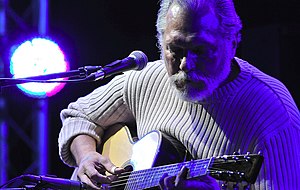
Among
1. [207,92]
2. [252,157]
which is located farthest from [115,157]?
[252,157]

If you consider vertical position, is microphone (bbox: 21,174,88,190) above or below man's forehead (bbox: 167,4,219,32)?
below

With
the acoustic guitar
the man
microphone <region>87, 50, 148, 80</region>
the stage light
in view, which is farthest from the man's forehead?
the stage light

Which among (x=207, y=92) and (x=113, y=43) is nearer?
(x=207, y=92)

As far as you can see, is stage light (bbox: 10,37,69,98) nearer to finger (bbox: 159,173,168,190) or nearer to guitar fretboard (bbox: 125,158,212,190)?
→ guitar fretboard (bbox: 125,158,212,190)

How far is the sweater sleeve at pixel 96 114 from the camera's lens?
309 cm

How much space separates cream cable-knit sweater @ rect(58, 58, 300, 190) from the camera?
2455 mm

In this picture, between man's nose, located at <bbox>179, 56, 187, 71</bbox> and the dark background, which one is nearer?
man's nose, located at <bbox>179, 56, 187, 71</bbox>

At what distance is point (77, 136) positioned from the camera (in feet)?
10.3

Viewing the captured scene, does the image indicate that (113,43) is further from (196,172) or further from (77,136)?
(196,172)

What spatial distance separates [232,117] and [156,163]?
1.10 feet

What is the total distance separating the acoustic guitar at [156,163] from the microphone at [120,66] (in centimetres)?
36

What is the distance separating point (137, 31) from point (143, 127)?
2065 mm

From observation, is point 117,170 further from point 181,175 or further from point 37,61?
point 37,61

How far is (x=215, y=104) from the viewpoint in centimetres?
263
